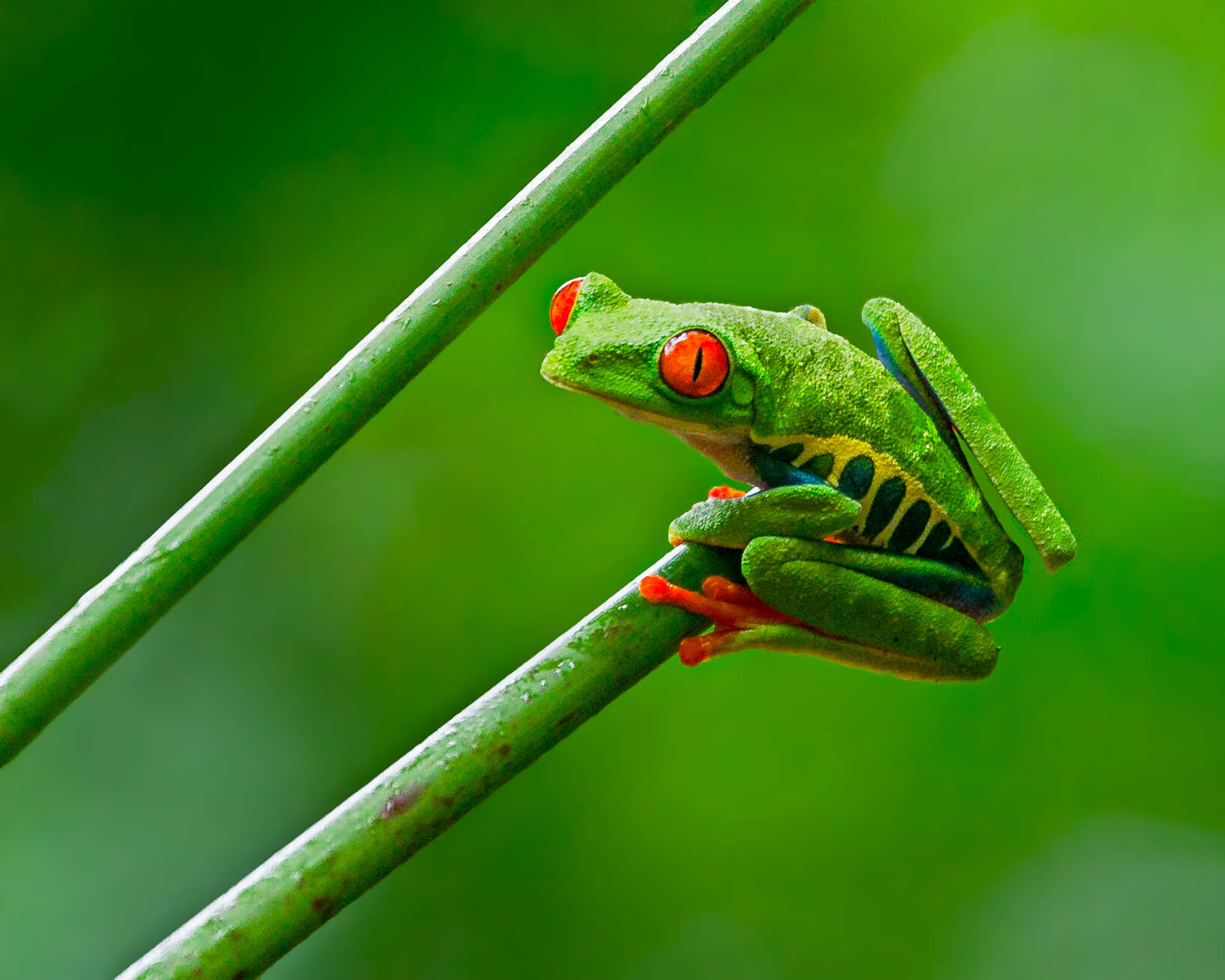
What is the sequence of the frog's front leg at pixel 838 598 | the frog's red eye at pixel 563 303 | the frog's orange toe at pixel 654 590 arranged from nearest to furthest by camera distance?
the frog's orange toe at pixel 654 590, the frog's front leg at pixel 838 598, the frog's red eye at pixel 563 303

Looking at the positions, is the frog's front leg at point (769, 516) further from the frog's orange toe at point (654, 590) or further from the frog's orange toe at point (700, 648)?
the frog's orange toe at point (654, 590)

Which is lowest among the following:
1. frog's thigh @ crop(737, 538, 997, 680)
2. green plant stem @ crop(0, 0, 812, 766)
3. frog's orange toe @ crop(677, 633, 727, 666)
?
frog's thigh @ crop(737, 538, 997, 680)

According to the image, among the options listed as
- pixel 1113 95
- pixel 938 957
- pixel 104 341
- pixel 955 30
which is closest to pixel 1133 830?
pixel 938 957

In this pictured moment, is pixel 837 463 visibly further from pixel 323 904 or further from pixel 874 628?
pixel 323 904

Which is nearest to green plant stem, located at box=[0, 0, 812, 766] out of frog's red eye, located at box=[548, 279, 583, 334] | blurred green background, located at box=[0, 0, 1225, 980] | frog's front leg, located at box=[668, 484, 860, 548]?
frog's front leg, located at box=[668, 484, 860, 548]

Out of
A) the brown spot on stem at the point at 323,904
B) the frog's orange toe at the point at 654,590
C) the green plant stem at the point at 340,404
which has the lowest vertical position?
the brown spot on stem at the point at 323,904

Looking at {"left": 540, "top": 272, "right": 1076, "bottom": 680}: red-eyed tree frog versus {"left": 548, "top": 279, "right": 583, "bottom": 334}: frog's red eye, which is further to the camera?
{"left": 548, "top": 279, "right": 583, "bottom": 334}: frog's red eye

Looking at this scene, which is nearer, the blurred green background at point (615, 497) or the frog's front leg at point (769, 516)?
the frog's front leg at point (769, 516)

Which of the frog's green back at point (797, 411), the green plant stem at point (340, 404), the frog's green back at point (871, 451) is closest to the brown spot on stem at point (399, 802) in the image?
the green plant stem at point (340, 404)

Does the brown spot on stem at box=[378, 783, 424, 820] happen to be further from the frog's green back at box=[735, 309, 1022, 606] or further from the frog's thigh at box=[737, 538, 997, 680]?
the frog's green back at box=[735, 309, 1022, 606]
